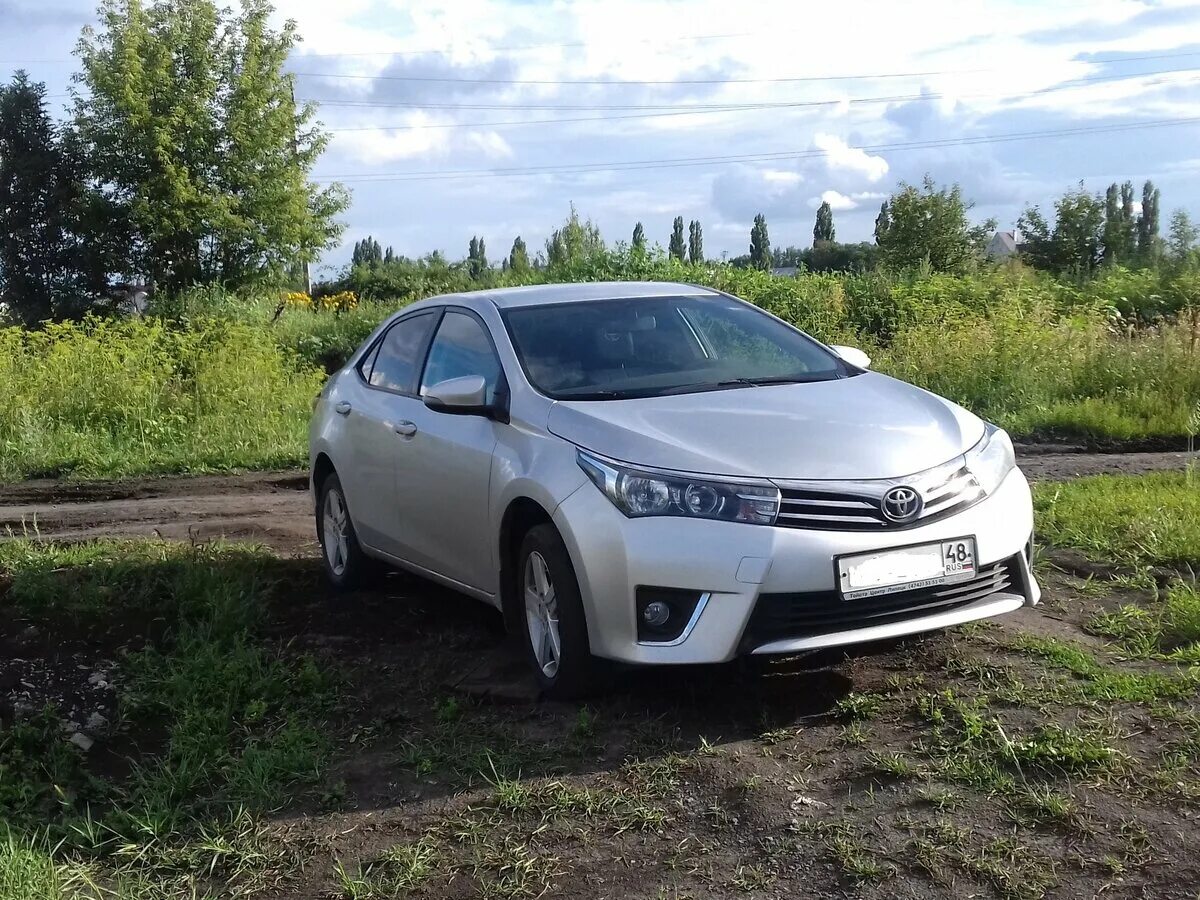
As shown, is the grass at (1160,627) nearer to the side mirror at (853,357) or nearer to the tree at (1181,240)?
the side mirror at (853,357)

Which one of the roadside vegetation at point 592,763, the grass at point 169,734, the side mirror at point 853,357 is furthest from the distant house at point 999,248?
the roadside vegetation at point 592,763

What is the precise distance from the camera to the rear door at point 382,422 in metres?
6.08

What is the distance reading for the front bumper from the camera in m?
4.18

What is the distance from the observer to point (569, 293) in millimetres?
6035

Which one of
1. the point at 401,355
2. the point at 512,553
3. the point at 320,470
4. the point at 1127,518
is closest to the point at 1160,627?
the point at 1127,518

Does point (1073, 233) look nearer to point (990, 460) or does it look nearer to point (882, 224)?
point (882, 224)

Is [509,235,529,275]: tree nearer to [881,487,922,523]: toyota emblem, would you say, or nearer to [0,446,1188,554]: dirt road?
[0,446,1188,554]: dirt road

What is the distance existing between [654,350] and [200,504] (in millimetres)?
5681

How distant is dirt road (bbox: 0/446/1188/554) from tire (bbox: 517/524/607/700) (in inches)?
131

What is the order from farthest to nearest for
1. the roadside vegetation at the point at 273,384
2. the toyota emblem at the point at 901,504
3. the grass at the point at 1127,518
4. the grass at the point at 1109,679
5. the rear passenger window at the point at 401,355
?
the roadside vegetation at the point at 273,384, the grass at the point at 1127,518, the rear passenger window at the point at 401,355, the grass at the point at 1109,679, the toyota emblem at the point at 901,504

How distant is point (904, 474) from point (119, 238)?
103ft

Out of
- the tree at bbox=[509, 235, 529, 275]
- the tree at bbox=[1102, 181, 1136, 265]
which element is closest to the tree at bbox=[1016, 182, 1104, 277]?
the tree at bbox=[1102, 181, 1136, 265]

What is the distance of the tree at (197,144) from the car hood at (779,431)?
28105 millimetres

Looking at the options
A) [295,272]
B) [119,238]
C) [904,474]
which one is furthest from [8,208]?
[904,474]
